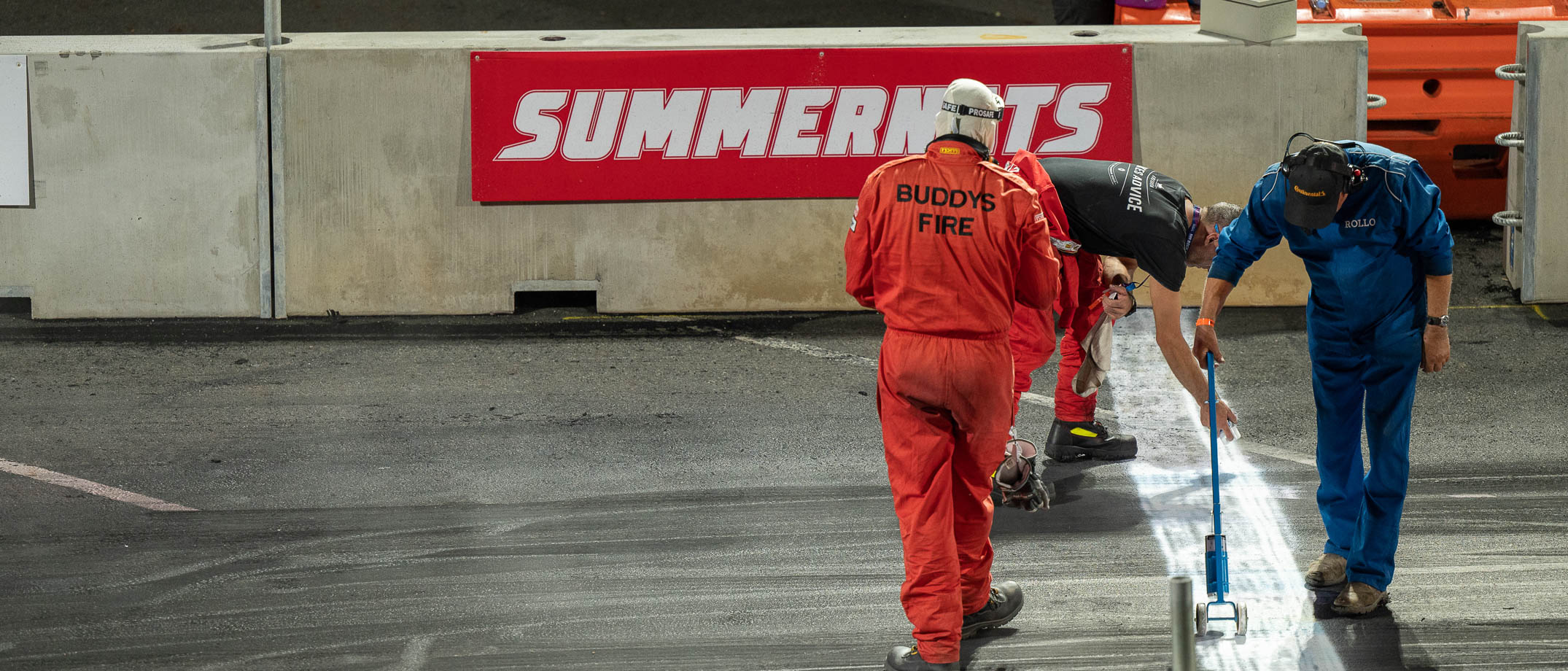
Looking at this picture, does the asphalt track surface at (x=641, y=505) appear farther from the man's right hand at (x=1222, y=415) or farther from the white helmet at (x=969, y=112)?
the white helmet at (x=969, y=112)

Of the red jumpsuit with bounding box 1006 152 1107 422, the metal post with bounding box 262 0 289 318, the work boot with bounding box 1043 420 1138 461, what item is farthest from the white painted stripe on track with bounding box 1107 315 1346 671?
the metal post with bounding box 262 0 289 318

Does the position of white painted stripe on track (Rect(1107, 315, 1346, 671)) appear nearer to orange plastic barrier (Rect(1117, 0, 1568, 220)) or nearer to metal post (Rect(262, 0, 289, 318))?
orange plastic barrier (Rect(1117, 0, 1568, 220))

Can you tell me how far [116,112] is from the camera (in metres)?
8.98

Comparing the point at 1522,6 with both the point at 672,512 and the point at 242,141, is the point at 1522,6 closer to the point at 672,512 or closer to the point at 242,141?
the point at 672,512

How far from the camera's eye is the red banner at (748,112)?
29.7 feet

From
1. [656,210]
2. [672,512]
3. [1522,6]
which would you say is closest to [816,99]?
[656,210]

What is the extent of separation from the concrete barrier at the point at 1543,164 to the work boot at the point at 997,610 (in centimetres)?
508

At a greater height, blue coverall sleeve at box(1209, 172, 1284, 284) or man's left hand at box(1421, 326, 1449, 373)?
blue coverall sleeve at box(1209, 172, 1284, 284)

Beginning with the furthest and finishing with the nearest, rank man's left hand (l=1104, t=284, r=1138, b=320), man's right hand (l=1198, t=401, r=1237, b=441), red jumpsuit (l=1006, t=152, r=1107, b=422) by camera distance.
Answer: man's left hand (l=1104, t=284, r=1138, b=320)
red jumpsuit (l=1006, t=152, r=1107, b=422)
man's right hand (l=1198, t=401, r=1237, b=441)

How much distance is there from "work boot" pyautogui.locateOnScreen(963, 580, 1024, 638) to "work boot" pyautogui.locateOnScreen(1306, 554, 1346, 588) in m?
1.16

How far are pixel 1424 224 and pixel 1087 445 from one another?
234 centimetres

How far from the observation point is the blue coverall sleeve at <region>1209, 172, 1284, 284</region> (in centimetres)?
543

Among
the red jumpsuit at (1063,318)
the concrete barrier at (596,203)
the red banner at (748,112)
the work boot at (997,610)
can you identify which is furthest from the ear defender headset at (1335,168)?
the concrete barrier at (596,203)

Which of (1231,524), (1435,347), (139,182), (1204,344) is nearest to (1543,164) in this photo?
(1231,524)
